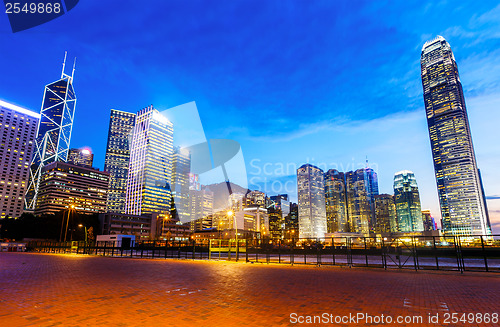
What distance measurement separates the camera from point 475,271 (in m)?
16.2

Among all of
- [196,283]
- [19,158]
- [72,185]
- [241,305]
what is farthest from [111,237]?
[19,158]

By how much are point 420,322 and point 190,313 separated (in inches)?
194

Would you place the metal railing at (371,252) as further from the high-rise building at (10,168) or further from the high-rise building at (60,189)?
the high-rise building at (10,168)

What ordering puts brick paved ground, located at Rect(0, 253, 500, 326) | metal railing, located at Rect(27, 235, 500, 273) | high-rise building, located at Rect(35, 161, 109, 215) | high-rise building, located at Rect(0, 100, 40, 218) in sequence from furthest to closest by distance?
1. high-rise building, located at Rect(0, 100, 40, 218)
2. high-rise building, located at Rect(35, 161, 109, 215)
3. metal railing, located at Rect(27, 235, 500, 273)
4. brick paved ground, located at Rect(0, 253, 500, 326)

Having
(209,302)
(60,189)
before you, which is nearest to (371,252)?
(209,302)

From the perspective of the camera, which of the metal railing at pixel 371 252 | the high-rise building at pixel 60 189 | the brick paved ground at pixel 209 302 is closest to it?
the brick paved ground at pixel 209 302

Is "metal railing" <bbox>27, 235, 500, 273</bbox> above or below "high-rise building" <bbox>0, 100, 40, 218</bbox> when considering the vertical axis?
below

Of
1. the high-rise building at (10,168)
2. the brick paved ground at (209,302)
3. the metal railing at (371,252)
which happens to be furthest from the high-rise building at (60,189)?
the brick paved ground at (209,302)

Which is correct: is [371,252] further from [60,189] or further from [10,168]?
[10,168]

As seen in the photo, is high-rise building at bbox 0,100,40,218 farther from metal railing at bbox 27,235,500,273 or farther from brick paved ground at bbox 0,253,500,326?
brick paved ground at bbox 0,253,500,326

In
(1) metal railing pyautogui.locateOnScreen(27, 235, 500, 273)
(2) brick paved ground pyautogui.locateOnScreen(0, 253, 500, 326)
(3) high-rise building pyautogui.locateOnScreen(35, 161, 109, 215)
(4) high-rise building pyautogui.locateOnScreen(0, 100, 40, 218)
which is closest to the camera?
(2) brick paved ground pyautogui.locateOnScreen(0, 253, 500, 326)

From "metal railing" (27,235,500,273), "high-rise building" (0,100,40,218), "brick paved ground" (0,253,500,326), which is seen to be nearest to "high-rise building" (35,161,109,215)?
"high-rise building" (0,100,40,218)

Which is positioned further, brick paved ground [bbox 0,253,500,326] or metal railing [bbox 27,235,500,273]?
metal railing [bbox 27,235,500,273]

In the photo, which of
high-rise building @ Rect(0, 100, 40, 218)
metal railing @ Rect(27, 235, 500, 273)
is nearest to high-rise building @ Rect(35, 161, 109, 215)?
high-rise building @ Rect(0, 100, 40, 218)
